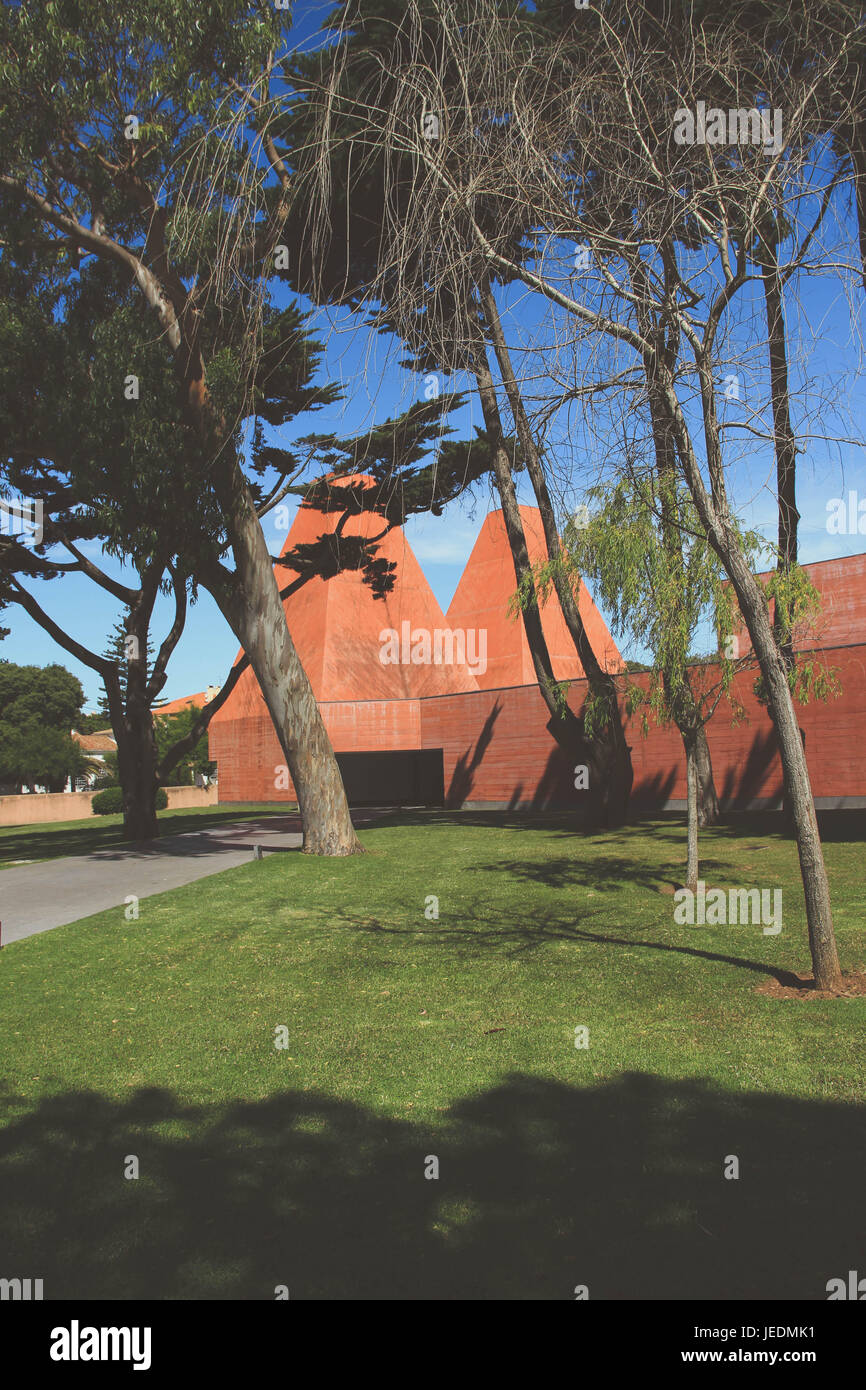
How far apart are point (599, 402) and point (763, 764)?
72.0 feet

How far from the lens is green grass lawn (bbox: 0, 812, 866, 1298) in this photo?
3326mm

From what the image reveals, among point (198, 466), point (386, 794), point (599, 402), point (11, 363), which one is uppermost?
point (11, 363)

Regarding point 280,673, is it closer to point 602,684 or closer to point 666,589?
point 602,684

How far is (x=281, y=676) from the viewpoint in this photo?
56.7 ft

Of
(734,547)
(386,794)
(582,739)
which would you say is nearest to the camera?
(734,547)

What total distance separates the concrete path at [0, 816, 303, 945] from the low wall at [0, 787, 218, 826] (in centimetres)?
3053

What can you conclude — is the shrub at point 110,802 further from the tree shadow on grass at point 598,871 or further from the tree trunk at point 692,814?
the tree trunk at point 692,814

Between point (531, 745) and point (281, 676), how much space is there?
17.5m

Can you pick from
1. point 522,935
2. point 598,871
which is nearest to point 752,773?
point 598,871

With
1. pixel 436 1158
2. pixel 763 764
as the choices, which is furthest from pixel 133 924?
pixel 763 764

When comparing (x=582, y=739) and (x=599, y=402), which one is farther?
(x=582, y=739)

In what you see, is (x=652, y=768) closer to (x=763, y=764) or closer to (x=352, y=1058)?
(x=763, y=764)

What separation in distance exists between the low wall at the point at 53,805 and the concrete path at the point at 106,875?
30.5 metres

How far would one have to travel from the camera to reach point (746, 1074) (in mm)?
5066
